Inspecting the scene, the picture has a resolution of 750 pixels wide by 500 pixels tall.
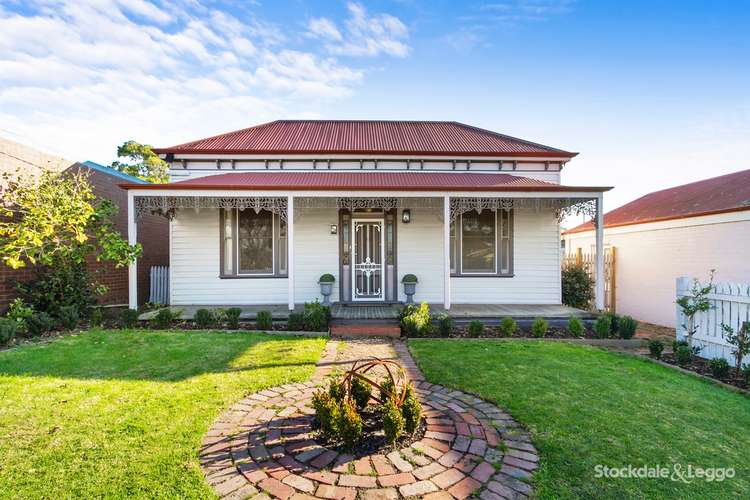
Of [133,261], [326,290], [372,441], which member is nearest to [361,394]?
[372,441]

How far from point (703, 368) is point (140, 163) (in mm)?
36327

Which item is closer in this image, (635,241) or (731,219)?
(731,219)

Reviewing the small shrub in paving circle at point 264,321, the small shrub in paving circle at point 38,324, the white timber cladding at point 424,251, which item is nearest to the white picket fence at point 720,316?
the white timber cladding at point 424,251

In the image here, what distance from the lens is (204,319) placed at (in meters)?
7.11

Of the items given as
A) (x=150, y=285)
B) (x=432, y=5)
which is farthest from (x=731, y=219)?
(x=150, y=285)

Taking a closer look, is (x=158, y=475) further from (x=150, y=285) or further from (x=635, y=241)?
(x=635, y=241)

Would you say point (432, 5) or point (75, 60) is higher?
point (432, 5)

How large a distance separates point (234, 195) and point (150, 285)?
16.3 ft

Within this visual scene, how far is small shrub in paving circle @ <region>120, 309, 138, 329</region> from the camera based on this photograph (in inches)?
278

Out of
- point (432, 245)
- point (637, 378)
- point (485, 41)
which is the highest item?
point (485, 41)

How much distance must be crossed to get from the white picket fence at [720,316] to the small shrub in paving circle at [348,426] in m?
6.08

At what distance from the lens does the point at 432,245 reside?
30.8 feet

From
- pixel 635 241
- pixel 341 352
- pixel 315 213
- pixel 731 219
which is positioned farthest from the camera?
pixel 635 241

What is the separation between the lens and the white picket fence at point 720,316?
5.20 metres
